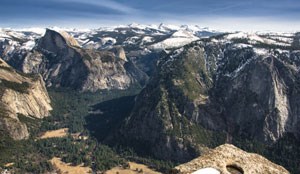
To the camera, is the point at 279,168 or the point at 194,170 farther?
the point at 279,168

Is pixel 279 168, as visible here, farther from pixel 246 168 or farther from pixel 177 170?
pixel 177 170

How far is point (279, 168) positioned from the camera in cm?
2505

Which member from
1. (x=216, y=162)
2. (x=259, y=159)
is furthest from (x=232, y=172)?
(x=259, y=159)

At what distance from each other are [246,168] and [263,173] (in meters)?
1.27

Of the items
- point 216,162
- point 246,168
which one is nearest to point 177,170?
point 216,162

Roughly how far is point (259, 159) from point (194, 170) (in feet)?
17.0

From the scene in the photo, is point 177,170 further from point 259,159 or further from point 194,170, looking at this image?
point 259,159

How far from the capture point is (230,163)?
23.7m

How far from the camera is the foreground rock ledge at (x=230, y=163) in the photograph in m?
23.0

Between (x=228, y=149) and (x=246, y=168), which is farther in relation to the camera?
(x=228, y=149)

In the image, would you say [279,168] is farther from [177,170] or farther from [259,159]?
[177,170]

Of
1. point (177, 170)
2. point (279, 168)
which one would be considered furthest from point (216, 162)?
point (279, 168)

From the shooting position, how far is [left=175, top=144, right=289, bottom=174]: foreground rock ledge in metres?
23.0

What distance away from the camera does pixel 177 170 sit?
22469mm
